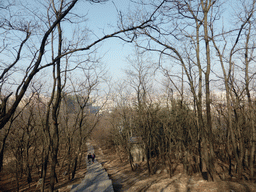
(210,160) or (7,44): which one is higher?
(7,44)

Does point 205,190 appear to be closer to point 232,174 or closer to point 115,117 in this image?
point 232,174

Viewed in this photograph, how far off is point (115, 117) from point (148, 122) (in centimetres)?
1146

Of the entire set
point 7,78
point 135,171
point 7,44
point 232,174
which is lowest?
point 135,171

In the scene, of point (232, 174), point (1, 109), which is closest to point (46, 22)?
point (1, 109)

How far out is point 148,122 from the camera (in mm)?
10742

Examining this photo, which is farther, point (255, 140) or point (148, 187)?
point (148, 187)

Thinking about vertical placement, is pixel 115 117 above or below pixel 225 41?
below

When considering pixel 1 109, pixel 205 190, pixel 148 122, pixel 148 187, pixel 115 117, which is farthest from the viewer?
pixel 115 117

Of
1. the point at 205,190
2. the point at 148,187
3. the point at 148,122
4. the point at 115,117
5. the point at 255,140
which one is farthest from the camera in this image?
the point at 115,117

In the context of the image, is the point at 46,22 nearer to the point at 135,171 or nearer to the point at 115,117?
the point at 135,171

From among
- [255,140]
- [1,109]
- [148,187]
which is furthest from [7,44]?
[255,140]

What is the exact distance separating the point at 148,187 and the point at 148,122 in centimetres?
391

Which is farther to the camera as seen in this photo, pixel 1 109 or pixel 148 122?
pixel 148 122

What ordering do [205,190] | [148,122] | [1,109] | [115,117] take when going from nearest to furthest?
[1,109] → [205,190] → [148,122] → [115,117]
